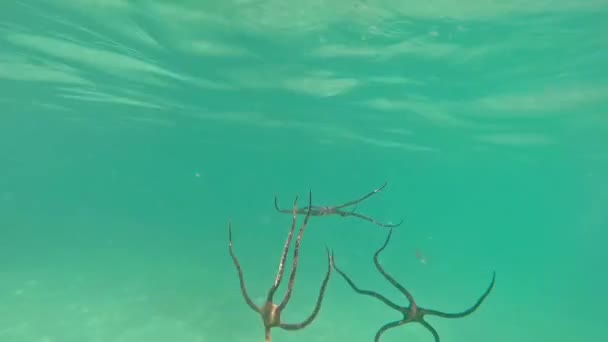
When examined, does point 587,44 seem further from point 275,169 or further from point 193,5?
point 275,169

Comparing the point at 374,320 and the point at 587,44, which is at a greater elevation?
the point at 587,44

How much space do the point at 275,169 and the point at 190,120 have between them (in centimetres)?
3151

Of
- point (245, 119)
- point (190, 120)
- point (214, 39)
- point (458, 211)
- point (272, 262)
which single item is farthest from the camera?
point (458, 211)

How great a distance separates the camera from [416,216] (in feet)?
385

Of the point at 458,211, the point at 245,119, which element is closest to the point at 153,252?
the point at 245,119

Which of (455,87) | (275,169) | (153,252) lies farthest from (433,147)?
(275,169)

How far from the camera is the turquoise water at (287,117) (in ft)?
41.8

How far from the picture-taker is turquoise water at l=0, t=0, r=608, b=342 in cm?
1273

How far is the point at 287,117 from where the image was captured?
2753 centimetres

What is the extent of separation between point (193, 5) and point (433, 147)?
25.8 meters

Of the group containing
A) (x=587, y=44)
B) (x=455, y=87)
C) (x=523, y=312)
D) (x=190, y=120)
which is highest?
(x=587, y=44)

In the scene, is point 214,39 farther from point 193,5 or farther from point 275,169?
point 275,169

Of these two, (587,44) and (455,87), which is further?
(455,87)

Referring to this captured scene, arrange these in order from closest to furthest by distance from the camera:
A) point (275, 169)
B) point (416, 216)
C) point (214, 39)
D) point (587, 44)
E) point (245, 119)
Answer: point (587, 44), point (214, 39), point (245, 119), point (275, 169), point (416, 216)
